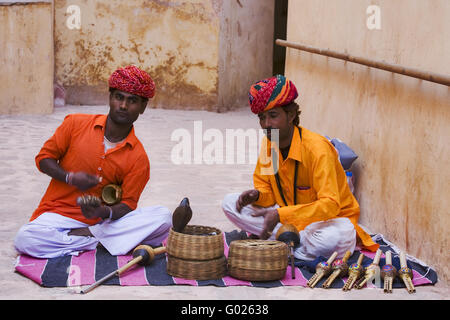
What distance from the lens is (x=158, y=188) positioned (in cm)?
623

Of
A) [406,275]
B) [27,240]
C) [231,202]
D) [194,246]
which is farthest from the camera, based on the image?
[231,202]

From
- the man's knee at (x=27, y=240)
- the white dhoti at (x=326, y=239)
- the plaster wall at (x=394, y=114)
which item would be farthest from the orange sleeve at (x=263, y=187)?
the man's knee at (x=27, y=240)

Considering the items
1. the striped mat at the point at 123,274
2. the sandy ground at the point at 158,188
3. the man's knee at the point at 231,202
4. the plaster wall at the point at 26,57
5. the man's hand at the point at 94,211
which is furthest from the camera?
the plaster wall at the point at 26,57

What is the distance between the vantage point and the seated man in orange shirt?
4039mm

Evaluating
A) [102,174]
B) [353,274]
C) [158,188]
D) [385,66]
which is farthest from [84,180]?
[158,188]

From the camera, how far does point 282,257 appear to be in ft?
12.1

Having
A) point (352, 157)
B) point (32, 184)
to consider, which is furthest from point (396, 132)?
point (32, 184)

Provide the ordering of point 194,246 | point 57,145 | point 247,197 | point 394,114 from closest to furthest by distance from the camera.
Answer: point 194,246
point 57,145
point 247,197
point 394,114

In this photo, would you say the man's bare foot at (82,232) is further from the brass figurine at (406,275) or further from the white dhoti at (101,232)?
the brass figurine at (406,275)

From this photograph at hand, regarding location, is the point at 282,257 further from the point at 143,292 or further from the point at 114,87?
the point at 114,87

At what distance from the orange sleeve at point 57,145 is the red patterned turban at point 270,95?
1123 mm

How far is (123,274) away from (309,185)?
1.26m

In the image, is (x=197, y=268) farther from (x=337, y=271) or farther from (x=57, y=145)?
(x=57, y=145)

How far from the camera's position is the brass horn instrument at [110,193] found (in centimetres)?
410
